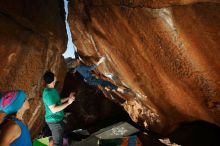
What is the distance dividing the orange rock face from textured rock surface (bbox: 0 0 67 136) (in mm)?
1006

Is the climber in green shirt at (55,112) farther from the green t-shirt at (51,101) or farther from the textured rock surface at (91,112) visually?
the textured rock surface at (91,112)

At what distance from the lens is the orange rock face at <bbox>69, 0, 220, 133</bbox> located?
15.0ft

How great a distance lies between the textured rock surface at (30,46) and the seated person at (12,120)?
345 cm

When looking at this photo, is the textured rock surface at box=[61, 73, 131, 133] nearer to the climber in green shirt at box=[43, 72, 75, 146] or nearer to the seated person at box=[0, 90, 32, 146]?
the climber in green shirt at box=[43, 72, 75, 146]

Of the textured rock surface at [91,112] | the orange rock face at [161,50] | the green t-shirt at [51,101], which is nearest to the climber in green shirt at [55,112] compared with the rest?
the green t-shirt at [51,101]

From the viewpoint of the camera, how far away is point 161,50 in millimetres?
5480

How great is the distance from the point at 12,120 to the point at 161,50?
148 inches

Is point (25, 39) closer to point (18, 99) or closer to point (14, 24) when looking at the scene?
point (14, 24)

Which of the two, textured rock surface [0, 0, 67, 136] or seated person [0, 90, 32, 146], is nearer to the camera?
seated person [0, 90, 32, 146]

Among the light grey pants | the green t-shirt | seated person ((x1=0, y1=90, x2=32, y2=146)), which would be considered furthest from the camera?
the light grey pants

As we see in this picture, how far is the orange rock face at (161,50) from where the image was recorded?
15.0 feet

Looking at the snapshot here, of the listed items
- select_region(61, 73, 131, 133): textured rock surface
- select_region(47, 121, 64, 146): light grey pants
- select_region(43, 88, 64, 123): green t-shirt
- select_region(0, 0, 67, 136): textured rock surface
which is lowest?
select_region(61, 73, 131, 133): textured rock surface

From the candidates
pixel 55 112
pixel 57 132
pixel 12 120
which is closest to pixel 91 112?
pixel 57 132

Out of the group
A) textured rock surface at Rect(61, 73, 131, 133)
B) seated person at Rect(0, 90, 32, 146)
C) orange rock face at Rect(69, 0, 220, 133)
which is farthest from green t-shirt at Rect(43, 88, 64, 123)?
textured rock surface at Rect(61, 73, 131, 133)
